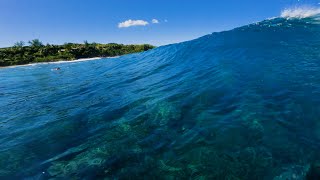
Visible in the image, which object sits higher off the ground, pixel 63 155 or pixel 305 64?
pixel 305 64

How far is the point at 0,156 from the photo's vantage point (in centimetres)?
783

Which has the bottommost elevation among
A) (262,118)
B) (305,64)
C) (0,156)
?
(0,156)

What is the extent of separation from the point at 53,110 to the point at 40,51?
75.6m

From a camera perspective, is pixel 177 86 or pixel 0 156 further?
pixel 177 86

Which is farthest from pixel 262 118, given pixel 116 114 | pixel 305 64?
pixel 305 64

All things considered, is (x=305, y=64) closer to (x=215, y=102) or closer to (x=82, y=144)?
(x=215, y=102)

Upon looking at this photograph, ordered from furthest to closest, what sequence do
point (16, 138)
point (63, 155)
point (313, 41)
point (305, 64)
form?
point (313, 41) < point (305, 64) < point (16, 138) < point (63, 155)

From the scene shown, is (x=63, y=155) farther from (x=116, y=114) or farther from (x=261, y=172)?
(x=261, y=172)

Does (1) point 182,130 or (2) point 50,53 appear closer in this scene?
(1) point 182,130

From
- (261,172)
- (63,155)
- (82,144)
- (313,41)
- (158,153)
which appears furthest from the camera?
(313,41)

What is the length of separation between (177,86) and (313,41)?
1191cm

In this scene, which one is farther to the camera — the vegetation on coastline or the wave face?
the vegetation on coastline

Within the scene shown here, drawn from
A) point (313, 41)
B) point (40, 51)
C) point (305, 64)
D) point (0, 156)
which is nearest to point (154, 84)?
point (305, 64)

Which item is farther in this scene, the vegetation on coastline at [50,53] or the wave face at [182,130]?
the vegetation on coastline at [50,53]
